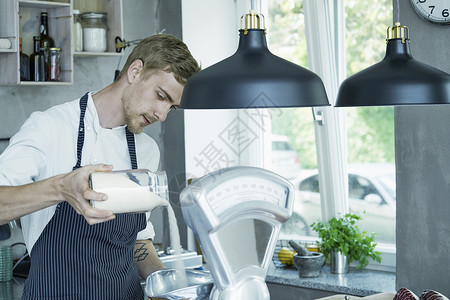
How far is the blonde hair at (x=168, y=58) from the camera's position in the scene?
2045 mm

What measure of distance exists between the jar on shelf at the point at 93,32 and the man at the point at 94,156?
4.30ft

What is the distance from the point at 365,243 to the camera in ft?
10.8

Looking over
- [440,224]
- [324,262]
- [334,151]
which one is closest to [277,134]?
[334,151]

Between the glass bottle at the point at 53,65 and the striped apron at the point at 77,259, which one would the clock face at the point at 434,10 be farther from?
the glass bottle at the point at 53,65

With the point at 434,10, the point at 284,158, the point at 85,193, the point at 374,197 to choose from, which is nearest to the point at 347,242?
the point at 374,197

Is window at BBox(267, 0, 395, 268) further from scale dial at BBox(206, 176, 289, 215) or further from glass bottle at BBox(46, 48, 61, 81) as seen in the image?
scale dial at BBox(206, 176, 289, 215)

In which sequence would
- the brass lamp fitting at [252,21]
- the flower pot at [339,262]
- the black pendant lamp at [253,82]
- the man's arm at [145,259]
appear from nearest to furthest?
the black pendant lamp at [253,82]
the brass lamp fitting at [252,21]
the man's arm at [145,259]
the flower pot at [339,262]

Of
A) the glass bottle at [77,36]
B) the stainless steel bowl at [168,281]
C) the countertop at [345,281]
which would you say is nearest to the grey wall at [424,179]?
the countertop at [345,281]

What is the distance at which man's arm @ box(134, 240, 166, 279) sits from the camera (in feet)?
7.56

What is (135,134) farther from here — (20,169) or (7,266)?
(7,266)

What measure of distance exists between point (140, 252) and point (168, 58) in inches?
29.3

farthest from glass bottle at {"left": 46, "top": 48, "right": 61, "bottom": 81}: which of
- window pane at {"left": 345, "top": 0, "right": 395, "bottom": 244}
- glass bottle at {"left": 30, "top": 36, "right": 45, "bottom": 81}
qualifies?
window pane at {"left": 345, "top": 0, "right": 395, "bottom": 244}

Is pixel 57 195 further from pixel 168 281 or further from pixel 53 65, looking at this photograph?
pixel 53 65

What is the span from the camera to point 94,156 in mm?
2107
